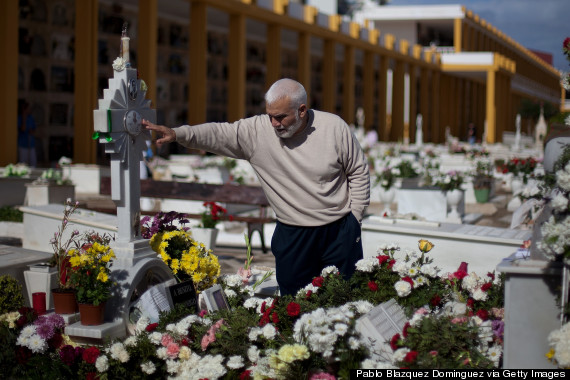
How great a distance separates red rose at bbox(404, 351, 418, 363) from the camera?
3543 mm

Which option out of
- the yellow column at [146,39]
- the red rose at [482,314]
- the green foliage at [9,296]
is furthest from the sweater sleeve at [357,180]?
the yellow column at [146,39]

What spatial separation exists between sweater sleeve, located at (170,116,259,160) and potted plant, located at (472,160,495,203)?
12.6m

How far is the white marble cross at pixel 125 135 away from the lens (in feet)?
15.1

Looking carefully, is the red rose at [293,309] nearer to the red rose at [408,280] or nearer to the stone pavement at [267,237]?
the red rose at [408,280]

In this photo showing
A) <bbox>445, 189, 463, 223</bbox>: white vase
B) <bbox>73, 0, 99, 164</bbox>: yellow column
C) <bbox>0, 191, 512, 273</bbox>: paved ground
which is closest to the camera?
<bbox>0, 191, 512, 273</bbox>: paved ground

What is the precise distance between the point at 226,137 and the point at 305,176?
0.51 metres

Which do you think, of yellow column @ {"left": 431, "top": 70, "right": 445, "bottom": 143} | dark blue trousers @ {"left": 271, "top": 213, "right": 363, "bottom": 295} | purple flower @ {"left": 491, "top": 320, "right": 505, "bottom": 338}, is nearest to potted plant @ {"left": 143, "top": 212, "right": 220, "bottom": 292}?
dark blue trousers @ {"left": 271, "top": 213, "right": 363, "bottom": 295}

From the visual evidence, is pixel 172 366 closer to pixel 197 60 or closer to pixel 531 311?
pixel 531 311

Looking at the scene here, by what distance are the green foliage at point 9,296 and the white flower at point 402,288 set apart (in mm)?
2289

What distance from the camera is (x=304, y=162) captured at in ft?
14.8

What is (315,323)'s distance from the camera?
3.77 metres

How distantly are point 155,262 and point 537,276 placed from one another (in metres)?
2.32

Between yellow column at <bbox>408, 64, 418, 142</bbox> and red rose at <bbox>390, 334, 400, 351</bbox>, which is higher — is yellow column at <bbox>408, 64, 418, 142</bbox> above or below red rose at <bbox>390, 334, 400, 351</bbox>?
above

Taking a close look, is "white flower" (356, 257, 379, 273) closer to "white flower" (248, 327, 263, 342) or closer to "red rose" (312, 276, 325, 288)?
"red rose" (312, 276, 325, 288)
